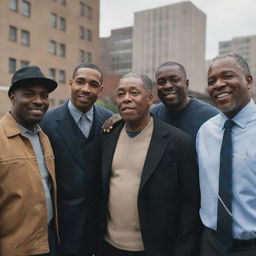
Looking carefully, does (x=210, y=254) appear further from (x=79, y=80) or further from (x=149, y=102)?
(x=79, y=80)

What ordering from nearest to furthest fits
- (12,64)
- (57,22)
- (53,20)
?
(12,64) → (53,20) → (57,22)

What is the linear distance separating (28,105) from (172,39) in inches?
3386

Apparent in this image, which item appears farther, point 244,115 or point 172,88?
point 172,88

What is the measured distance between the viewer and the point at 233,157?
2746 mm

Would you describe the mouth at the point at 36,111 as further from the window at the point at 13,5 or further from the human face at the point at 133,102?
the window at the point at 13,5

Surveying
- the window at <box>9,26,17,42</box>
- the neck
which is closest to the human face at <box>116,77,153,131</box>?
the neck

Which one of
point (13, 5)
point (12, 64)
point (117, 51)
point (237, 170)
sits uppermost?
point (117, 51)

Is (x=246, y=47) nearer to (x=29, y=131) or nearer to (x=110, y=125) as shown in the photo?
(x=110, y=125)

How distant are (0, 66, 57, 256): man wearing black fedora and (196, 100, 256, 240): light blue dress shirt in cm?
157

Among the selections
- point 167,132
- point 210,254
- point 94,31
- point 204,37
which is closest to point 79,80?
point 167,132

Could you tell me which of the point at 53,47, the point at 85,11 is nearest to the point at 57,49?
the point at 53,47

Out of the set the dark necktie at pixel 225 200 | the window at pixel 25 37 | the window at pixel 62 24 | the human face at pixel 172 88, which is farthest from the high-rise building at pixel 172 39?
the dark necktie at pixel 225 200

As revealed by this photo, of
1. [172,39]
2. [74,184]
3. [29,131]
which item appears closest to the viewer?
[29,131]

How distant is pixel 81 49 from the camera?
127 feet
